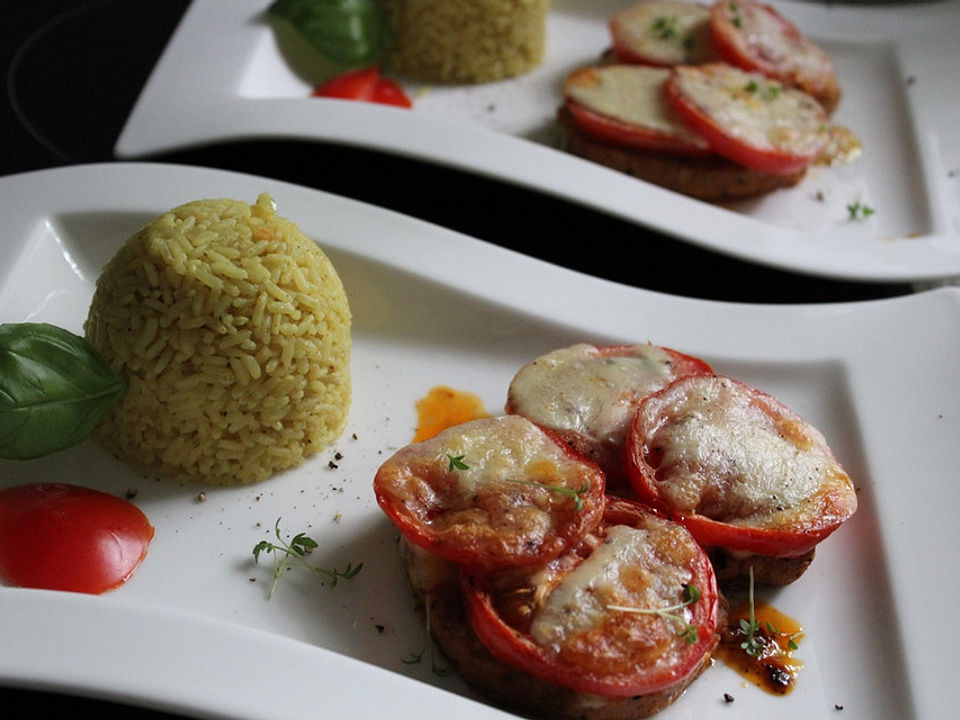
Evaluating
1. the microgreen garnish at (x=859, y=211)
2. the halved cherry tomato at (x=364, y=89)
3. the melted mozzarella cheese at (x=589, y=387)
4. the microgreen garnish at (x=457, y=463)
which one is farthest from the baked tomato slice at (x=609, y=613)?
the halved cherry tomato at (x=364, y=89)

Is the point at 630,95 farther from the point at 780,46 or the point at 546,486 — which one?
the point at 546,486

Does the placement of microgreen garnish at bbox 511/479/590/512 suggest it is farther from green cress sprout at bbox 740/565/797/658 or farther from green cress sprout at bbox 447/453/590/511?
green cress sprout at bbox 740/565/797/658

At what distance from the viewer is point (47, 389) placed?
269cm

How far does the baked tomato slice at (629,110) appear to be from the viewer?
13.9ft

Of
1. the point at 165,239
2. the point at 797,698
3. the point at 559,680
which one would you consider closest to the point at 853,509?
the point at 797,698

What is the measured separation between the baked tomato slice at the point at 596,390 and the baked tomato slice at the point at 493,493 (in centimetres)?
12

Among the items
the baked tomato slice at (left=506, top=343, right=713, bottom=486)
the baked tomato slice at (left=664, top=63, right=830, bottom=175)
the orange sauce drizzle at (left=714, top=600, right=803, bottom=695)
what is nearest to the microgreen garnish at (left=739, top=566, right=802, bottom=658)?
the orange sauce drizzle at (left=714, top=600, right=803, bottom=695)

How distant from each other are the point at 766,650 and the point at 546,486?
0.68 meters

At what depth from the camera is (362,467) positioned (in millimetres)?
3104

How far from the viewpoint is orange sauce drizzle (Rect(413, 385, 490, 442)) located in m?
3.22

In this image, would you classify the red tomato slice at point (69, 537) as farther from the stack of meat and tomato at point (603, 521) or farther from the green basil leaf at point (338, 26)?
the green basil leaf at point (338, 26)

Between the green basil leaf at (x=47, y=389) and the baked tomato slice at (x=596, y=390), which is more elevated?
the green basil leaf at (x=47, y=389)

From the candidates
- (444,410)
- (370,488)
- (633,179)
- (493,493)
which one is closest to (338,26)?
(633,179)

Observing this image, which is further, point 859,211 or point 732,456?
point 859,211
